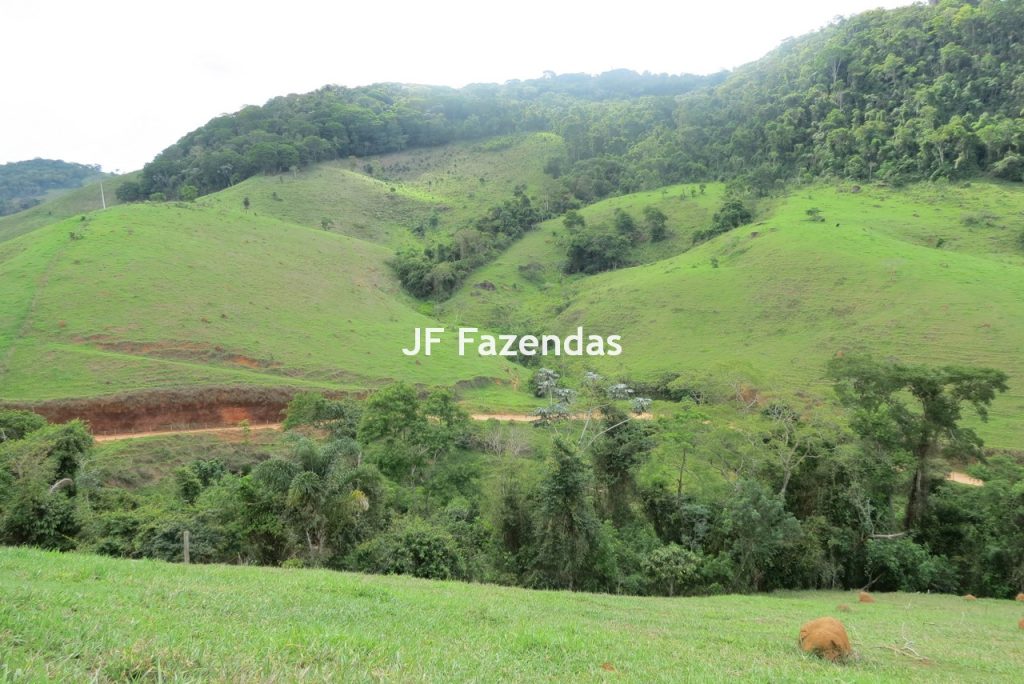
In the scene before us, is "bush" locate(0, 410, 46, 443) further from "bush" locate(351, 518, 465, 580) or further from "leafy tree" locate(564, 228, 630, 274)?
"leafy tree" locate(564, 228, 630, 274)

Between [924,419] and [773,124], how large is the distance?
7854 centimetres

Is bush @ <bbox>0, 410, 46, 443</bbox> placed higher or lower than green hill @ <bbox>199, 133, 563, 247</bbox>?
lower

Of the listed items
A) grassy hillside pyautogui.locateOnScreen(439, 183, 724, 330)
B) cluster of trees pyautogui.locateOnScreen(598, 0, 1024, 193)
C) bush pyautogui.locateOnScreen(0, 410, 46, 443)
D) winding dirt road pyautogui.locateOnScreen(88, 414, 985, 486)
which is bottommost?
winding dirt road pyautogui.locateOnScreen(88, 414, 985, 486)

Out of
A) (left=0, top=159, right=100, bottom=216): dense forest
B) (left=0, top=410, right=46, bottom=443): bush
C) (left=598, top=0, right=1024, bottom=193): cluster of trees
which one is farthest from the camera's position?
(left=0, top=159, right=100, bottom=216): dense forest

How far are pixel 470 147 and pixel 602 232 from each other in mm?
53764

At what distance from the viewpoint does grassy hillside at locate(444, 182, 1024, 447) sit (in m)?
41.8

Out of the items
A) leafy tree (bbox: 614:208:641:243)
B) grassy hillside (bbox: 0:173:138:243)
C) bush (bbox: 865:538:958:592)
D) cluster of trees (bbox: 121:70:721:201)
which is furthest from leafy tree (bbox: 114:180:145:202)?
bush (bbox: 865:538:958:592)

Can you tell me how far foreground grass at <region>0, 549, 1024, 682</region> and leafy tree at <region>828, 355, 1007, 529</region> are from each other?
9684mm

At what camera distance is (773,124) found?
89.8 m

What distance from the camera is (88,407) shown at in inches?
1287

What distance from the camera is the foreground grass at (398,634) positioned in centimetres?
451

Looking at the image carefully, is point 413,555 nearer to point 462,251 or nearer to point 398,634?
point 398,634

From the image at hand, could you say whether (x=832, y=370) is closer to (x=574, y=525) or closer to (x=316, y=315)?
(x=574, y=525)

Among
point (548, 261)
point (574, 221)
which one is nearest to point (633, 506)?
point (548, 261)
